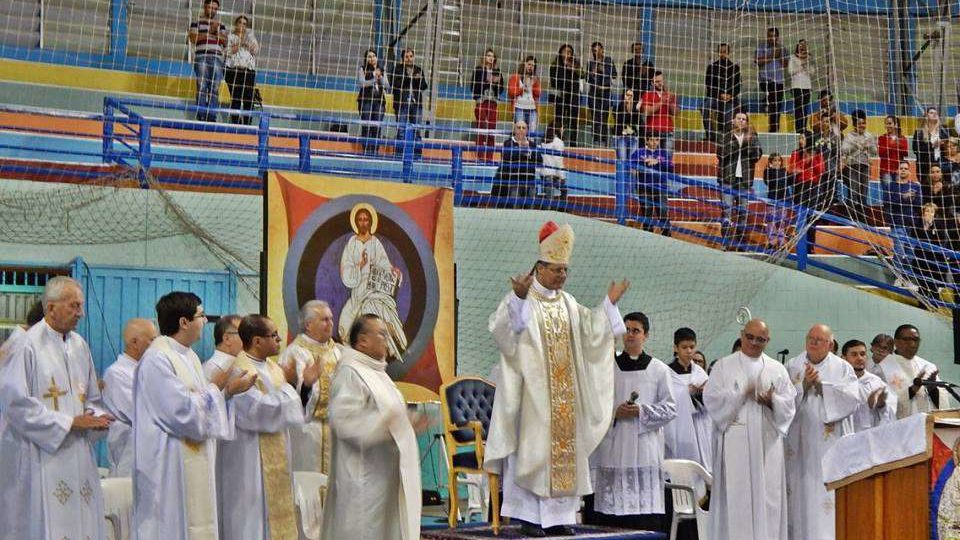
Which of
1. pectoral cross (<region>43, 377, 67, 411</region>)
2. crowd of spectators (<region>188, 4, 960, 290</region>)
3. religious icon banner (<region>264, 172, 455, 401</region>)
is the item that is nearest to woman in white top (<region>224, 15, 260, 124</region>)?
crowd of spectators (<region>188, 4, 960, 290</region>)

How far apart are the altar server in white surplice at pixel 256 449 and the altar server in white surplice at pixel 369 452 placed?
96 centimetres

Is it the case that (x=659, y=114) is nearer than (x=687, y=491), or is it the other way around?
(x=687, y=491)

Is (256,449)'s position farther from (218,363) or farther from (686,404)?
(686,404)

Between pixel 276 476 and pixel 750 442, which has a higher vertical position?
pixel 750 442

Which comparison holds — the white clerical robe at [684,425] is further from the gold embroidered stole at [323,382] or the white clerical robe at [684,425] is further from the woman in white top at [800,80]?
the woman in white top at [800,80]

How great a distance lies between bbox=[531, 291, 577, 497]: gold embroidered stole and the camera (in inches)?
420

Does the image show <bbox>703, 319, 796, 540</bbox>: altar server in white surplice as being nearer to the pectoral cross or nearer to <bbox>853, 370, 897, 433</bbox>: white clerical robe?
<bbox>853, 370, 897, 433</bbox>: white clerical robe

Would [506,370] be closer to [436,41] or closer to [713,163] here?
→ [436,41]

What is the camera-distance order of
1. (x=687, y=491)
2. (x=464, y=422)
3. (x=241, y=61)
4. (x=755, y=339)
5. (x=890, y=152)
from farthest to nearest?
(x=890, y=152)
(x=241, y=61)
(x=464, y=422)
(x=687, y=491)
(x=755, y=339)

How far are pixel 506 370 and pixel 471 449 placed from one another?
4165 mm

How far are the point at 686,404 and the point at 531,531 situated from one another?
3101 mm

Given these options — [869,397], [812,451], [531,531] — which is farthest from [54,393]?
[869,397]

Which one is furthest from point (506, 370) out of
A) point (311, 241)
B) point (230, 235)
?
point (230, 235)

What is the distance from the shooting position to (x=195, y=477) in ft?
29.6
